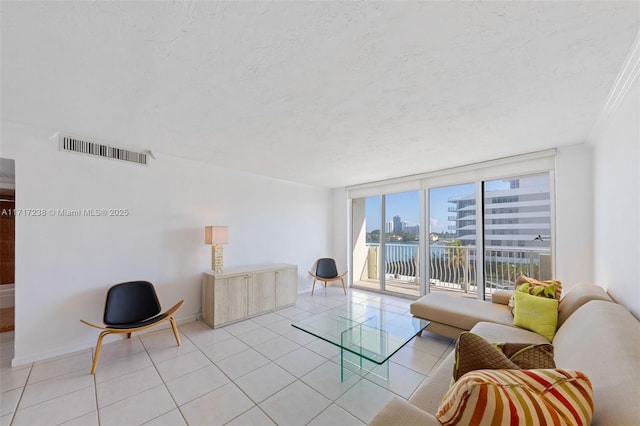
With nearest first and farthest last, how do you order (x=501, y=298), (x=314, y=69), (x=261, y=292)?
(x=314, y=69) → (x=501, y=298) → (x=261, y=292)

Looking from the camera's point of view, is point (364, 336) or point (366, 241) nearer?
point (364, 336)

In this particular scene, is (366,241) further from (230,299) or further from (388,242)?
(230,299)

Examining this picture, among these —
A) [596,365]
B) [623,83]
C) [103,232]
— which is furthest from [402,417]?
[103,232]

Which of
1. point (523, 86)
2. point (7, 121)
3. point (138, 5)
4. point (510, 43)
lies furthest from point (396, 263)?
point (7, 121)

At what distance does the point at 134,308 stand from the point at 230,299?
110 centimetres

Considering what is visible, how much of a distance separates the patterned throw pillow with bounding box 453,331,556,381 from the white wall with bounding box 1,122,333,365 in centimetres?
358

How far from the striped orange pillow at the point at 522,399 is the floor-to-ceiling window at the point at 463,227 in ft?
10.9

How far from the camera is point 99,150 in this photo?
295 centimetres

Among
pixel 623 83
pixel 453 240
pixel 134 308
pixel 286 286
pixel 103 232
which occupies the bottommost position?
pixel 286 286

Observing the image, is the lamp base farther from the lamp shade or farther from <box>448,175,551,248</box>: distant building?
<box>448,175,551,248</box>: distant building

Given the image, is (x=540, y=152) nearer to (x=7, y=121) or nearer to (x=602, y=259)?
(x=602, y=259)

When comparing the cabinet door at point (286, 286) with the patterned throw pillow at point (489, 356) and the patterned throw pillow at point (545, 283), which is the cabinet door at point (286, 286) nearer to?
the patterned throw pillow at point (545, 283)

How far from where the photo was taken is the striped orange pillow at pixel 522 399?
31.3 inches

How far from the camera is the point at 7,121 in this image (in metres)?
2.45
